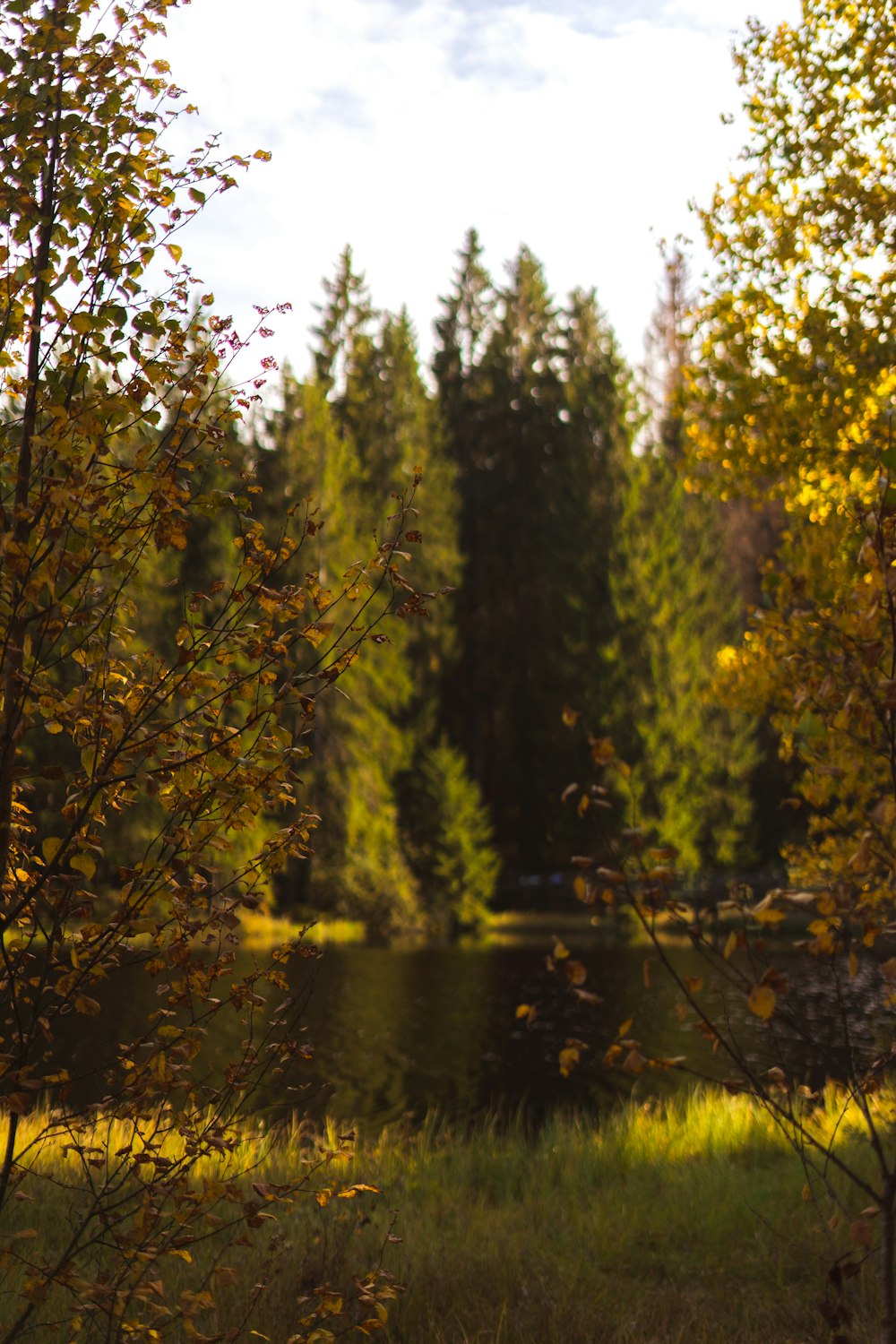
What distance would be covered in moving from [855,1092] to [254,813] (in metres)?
1.50

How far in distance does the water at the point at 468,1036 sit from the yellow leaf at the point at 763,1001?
5.95m

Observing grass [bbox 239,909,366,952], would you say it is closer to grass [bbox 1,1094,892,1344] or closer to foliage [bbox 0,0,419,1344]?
grass [bbox 1,1094,892,1344]

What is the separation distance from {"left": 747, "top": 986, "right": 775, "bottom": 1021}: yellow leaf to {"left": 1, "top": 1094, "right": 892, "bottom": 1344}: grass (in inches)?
54.6

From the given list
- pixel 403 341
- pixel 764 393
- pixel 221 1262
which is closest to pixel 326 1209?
pixel 221 1262

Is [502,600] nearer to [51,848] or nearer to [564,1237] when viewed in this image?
[564,1237]

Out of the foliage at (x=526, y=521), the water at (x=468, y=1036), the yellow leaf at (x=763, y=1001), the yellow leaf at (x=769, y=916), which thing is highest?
the foliage at (x=526, y=521)

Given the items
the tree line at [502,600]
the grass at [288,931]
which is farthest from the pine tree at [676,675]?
the grass at [288,931]

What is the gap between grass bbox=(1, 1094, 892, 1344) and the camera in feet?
14.8

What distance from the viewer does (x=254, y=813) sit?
8.78 feet

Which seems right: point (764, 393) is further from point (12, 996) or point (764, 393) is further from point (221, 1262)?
point (12, 996)

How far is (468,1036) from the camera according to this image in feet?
46.8

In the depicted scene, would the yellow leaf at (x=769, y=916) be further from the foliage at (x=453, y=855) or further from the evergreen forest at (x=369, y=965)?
the foliage at (x=453, y=855)

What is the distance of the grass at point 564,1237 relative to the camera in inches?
178

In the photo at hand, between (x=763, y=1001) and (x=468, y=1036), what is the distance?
12600 mm
